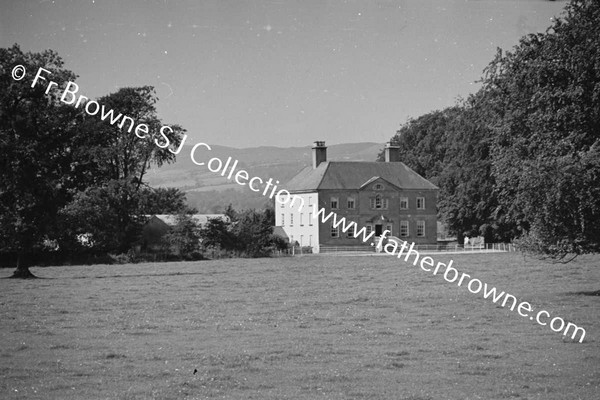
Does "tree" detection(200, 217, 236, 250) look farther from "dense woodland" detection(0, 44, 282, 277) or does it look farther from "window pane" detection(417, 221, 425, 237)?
"window pane" detection(417, 221, 425, 237)

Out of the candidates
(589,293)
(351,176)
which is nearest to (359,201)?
(351,176)

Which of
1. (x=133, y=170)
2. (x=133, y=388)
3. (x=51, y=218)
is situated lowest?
(x=133, y=388)

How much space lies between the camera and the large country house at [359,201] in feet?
287

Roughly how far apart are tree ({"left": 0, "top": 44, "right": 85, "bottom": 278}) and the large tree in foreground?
962 inches

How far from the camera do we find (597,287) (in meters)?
34.5

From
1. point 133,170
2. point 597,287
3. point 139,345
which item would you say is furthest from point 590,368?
point 133,170

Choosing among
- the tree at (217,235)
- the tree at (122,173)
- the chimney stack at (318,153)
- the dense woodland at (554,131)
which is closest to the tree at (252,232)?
the tree at (217,235)

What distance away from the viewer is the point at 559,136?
29500mm

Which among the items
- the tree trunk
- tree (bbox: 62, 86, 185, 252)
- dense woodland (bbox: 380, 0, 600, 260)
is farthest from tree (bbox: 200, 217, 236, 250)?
dense woodland (bbox: 380, 0, 600, 260)

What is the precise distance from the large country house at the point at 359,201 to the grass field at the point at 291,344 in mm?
52063

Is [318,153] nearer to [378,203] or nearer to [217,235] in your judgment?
[378,203]

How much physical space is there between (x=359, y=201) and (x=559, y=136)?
59.4m

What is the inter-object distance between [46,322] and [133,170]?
167ft

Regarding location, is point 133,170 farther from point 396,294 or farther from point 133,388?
point 133,388
